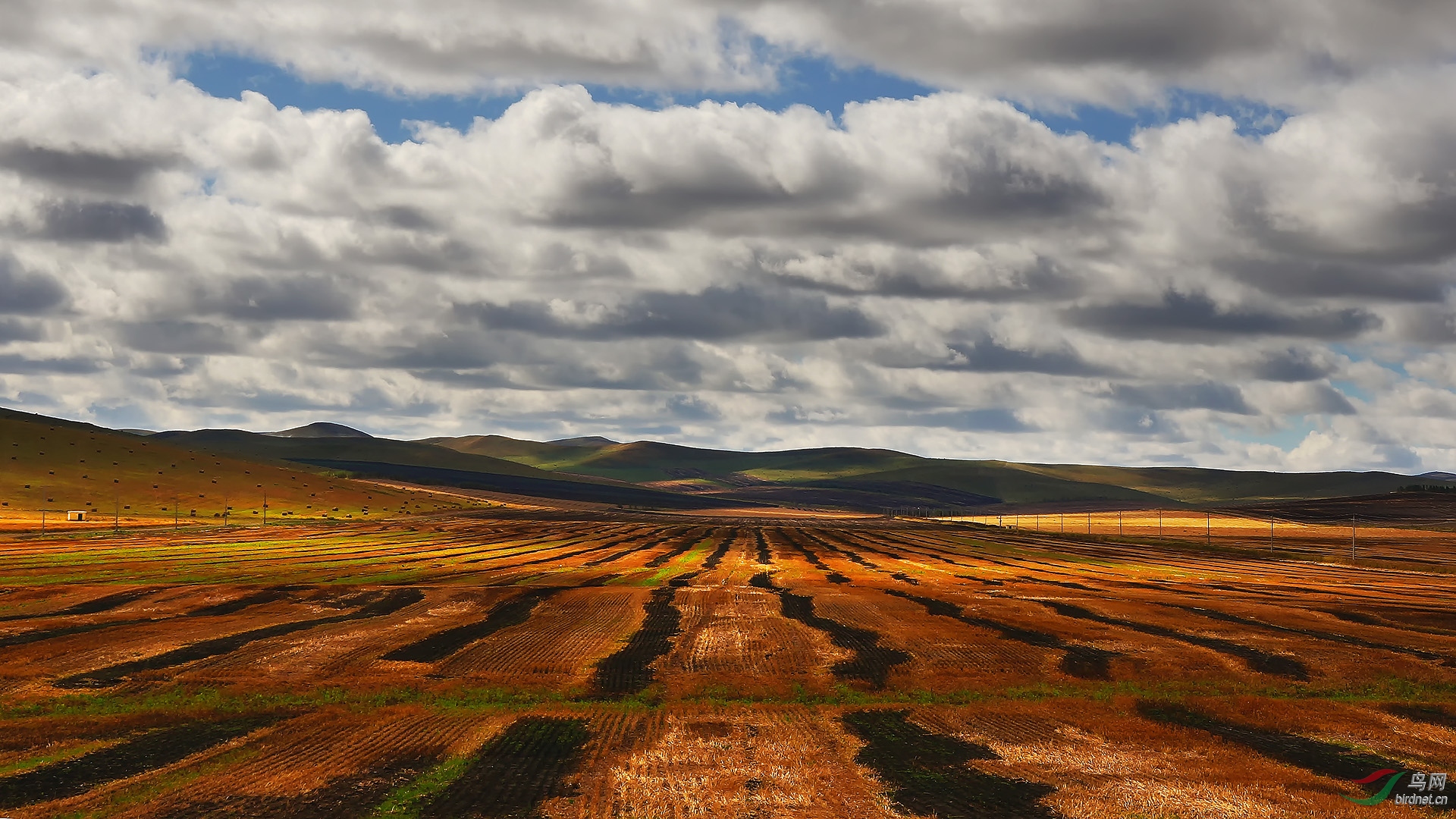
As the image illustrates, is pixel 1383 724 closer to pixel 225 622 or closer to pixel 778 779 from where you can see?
pixel 778 779

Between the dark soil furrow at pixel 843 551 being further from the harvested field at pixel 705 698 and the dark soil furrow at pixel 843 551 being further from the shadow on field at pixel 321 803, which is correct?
the shadow on field at pixel 321 803

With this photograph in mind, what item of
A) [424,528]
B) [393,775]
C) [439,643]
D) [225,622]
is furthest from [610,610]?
[424,528]

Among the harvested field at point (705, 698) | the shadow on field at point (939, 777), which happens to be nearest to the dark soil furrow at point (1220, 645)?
the harvested field at point (705, 698)

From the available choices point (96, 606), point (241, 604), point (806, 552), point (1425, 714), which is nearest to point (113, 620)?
point (96, 606)

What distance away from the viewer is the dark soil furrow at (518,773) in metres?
27.9

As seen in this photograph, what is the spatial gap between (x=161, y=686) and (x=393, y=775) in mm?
17929

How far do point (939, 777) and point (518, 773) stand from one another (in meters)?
11.4

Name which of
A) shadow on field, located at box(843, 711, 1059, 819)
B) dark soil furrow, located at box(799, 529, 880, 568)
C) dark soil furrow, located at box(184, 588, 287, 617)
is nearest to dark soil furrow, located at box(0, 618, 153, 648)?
dark soil furrow, located at box(184, 588, 287, 617)

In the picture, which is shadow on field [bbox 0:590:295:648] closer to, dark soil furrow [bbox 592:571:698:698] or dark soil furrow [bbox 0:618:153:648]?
dark soil furrow [bbox 0:618:153:648]

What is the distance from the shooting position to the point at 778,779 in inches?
1224

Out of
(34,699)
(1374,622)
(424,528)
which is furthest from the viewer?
(424,528)

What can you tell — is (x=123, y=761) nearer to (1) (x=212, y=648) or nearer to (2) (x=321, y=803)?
(2) (x=321, y=803)

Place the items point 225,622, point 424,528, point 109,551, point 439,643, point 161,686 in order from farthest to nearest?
1. point 424,528
2. point 109,551
3. point 225,622
4. point 439,643
5. point 161,686

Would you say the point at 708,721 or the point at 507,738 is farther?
the point at 708,721
